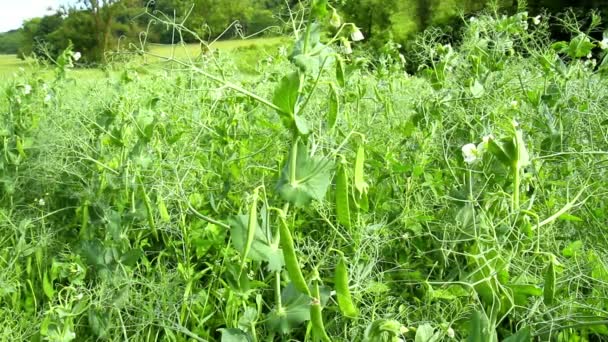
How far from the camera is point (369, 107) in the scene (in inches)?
117

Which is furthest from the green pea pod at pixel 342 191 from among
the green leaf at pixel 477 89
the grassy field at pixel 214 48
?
the green leaf at pixel 477 89

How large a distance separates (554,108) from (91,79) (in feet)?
11.3

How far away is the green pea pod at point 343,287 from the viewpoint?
1106 mm

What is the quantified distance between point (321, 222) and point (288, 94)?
752mm

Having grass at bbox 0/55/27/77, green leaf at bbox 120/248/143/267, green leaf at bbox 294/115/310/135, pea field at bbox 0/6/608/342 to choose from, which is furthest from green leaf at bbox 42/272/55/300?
grass at bbox 0/55/27/77

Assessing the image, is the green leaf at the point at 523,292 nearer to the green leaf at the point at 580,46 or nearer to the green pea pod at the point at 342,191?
the green pea pod at the point at 342,191

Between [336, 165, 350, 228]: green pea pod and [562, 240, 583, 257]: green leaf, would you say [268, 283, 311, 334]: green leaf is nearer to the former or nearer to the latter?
[336, 165, 350, 228]: green pea pod

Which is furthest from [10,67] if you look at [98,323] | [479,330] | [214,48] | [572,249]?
[479,330]

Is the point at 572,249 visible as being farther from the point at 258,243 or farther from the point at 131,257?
the point at 131,257

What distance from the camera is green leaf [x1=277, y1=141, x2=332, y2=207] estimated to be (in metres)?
1.22

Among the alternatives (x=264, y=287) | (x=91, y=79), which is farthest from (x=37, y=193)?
(x=91, y=79)

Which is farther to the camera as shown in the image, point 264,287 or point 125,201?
point 125,201

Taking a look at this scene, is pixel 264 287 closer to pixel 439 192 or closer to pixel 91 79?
pixel 439 192

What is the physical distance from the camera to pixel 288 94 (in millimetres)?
1165
